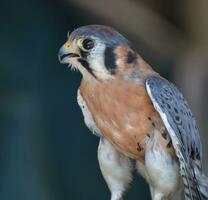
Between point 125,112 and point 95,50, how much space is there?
259 millimetres

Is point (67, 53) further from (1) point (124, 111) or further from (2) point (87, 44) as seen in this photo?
(1) point (124, 111)

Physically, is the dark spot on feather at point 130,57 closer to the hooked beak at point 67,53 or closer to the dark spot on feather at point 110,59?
the dark spot on feather at point 110,59

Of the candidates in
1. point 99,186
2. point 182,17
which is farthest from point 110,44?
point 182,17

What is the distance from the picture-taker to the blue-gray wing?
11.6ft

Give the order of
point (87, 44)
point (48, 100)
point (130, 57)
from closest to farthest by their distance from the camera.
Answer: point (87, 44), point (130, 57), point (48, 100)

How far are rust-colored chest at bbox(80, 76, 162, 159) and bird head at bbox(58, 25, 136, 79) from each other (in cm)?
6

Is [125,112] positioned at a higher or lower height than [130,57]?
lower

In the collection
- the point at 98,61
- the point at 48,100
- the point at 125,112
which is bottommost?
the point at 48,100

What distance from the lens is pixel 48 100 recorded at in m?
5.64

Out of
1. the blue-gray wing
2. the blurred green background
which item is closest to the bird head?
the blue-gray wing

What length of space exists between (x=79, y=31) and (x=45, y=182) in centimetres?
212

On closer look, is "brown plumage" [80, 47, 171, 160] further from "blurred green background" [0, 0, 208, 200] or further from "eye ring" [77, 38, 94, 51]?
"blurred green background" [0, 0, 208, 200]

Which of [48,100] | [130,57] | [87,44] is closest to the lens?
[87,44]

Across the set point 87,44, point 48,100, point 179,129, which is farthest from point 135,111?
point 48,100
